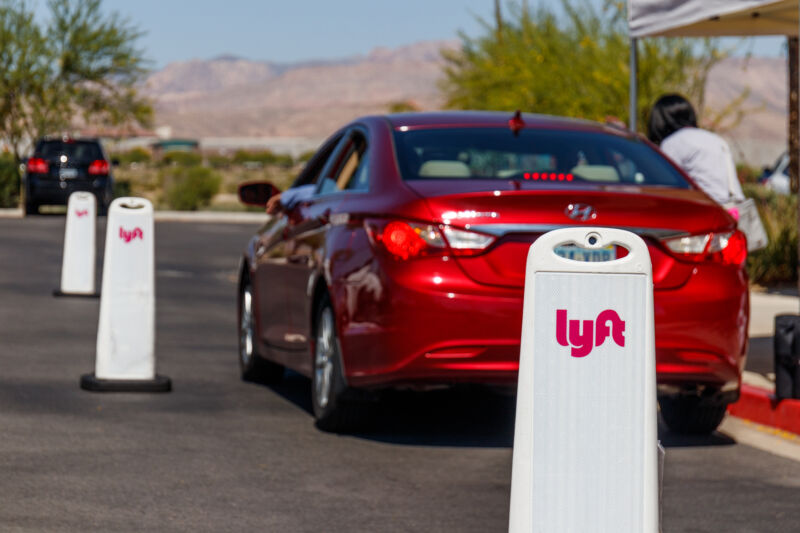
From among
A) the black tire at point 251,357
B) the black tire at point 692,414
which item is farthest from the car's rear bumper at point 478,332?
the black tire at point 251,357

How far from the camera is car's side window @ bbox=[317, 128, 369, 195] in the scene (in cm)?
802

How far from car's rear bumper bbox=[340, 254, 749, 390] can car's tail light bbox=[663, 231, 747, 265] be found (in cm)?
5

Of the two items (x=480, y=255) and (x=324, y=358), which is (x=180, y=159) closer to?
(x=324, y=358)

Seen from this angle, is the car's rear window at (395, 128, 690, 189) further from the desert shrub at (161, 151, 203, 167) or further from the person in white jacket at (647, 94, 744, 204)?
the desert shrub at (161, 151, 203, 167)

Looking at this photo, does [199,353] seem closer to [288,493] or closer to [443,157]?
[443,157]

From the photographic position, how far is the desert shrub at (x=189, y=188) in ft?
137

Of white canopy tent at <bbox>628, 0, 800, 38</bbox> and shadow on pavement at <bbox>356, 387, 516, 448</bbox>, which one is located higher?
white canopy tent at <bbox>628, 0, 800, 38</bbox>

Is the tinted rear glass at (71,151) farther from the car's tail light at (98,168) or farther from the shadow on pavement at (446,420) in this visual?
the shadow on pavement at (446,420)

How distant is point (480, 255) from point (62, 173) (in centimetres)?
2574

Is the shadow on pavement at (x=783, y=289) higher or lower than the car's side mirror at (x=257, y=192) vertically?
lower

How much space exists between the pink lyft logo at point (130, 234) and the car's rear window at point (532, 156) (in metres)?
1.78

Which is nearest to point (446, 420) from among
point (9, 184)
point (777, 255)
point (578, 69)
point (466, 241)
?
point (466, 241)

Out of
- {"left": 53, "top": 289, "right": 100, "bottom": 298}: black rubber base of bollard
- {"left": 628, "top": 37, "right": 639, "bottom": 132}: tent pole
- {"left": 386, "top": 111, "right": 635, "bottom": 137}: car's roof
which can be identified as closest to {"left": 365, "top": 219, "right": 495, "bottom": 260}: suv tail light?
{"left": 386, "top": 111, "right": 635, "bottom": 137}: car's roof

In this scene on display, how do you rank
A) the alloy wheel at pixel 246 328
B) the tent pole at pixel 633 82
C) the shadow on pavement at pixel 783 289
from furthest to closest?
the shadow on pavement at pixel 783 289 → the tent pole at pixel 633 82 → the alloy wheel at pixel 246 328
